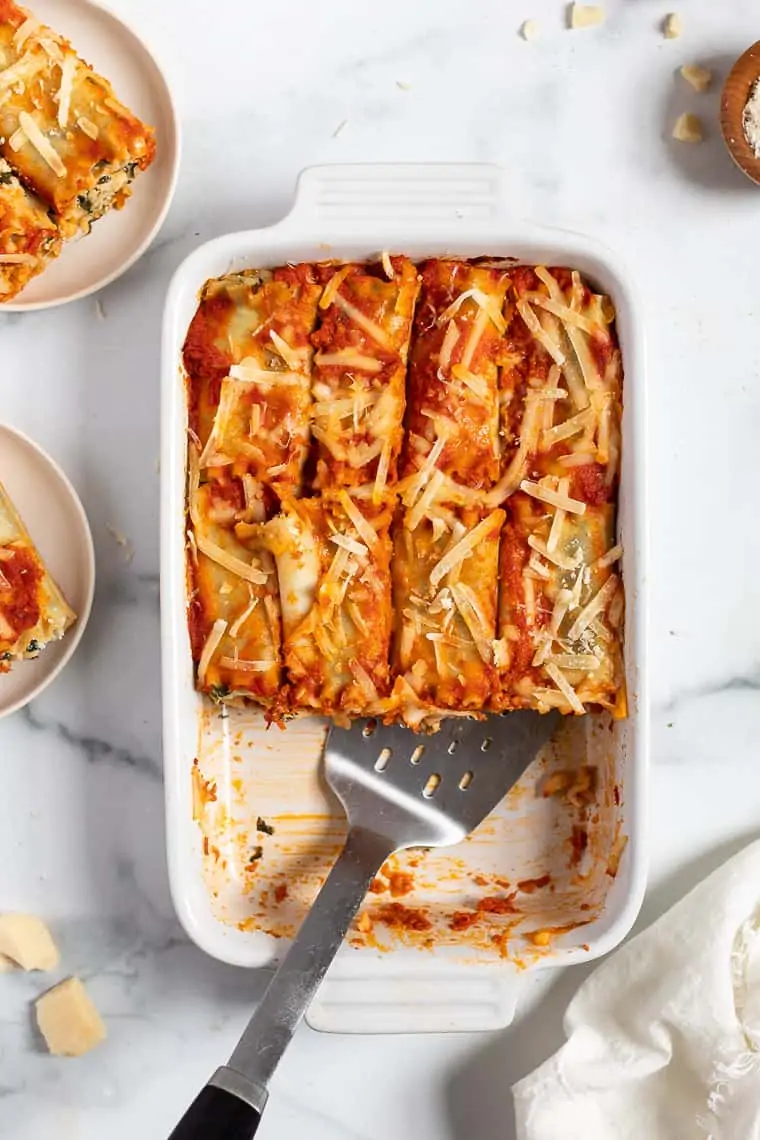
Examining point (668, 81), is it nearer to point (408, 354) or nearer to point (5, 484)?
point (408, 354)

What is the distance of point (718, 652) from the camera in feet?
7.23

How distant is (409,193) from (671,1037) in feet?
4.85

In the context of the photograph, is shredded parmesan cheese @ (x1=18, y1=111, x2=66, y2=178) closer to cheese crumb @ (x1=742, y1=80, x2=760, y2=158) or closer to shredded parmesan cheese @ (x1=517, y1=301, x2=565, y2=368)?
shredded parmesan cheese @ (x1=517, y1=301, x2=565, y2=368)

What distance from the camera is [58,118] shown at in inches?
77.2

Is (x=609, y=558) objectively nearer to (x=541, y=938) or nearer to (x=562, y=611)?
(x=562, y=611)

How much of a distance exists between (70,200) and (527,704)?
1.11 meters

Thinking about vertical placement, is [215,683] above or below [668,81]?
below

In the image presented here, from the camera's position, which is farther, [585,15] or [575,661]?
[585,15]

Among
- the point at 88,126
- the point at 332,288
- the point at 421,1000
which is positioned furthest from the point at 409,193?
the point at 421,1000

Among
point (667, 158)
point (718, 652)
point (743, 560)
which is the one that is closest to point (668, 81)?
point (667, 158)

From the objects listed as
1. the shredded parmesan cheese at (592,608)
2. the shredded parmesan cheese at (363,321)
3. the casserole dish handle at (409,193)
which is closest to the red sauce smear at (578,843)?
the shredded parmesan cheese at (592,608)

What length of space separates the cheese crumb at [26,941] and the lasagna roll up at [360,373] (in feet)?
3.19

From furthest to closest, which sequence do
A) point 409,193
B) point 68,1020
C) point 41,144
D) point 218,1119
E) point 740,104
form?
point 68,1020 < point 740,104 < point 41,144 < point 409,193 < point 218,1119

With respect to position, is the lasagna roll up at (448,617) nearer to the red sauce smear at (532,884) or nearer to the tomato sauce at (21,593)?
the red sauce smear at (532,884)
